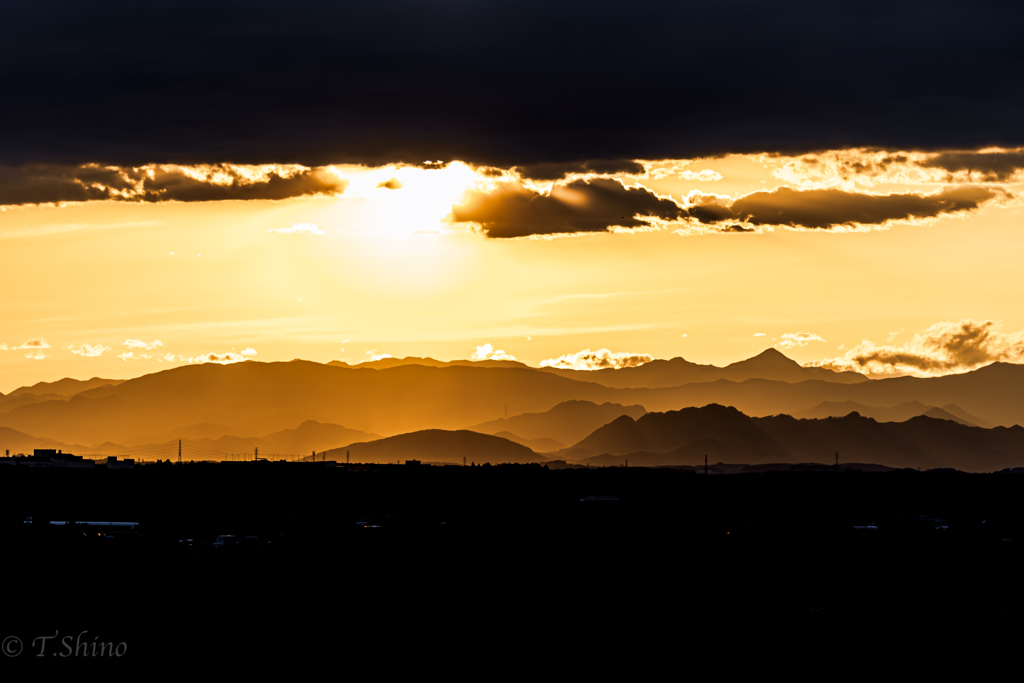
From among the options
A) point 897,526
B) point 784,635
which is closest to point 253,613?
point 784,635

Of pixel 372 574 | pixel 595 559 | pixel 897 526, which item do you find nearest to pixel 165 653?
pixel 372 574

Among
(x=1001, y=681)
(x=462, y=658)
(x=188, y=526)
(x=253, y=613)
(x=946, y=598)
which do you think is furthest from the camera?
(x=188, y=526)

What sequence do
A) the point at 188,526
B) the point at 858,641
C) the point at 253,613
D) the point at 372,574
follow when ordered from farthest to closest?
1. the point at 188,526
2. the point at 372,574
3. the point at 253,613
4. the point at 858,641

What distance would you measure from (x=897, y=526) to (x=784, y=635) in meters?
126

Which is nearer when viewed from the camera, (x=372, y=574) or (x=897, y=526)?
(x=372, y=574)

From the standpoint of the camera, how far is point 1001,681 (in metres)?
69.4

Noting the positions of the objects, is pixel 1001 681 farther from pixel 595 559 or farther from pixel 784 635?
pixel 595 559

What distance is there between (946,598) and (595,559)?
40.5 meters

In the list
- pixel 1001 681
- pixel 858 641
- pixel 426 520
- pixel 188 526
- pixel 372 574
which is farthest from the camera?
pixel 426 520

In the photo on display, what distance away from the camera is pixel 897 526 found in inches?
7864

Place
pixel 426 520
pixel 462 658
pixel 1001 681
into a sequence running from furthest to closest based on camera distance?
pixel 426 520 → pixel 462 658 → pixel 1001 681

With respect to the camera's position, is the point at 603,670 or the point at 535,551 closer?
the point at 603,670

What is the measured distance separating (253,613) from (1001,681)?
52332 millimetres

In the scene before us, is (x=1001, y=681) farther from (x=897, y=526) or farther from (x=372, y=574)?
(x=897, y=526)
